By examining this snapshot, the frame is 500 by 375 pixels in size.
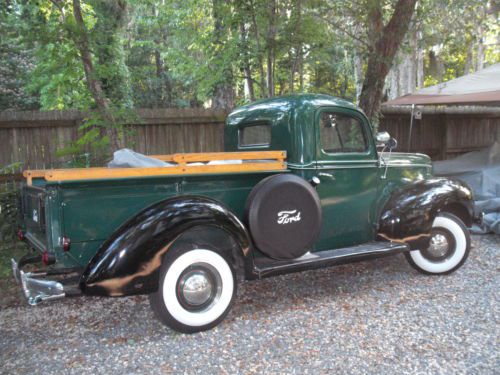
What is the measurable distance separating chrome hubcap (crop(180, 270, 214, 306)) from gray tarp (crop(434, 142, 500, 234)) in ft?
16.7

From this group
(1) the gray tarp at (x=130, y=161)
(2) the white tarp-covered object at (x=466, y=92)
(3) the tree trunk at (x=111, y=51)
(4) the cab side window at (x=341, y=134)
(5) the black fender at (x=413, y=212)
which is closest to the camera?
(1) the gray tarp at (x=130, y=161)

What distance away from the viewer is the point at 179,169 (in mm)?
3705

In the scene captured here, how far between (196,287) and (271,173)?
1.21 metres

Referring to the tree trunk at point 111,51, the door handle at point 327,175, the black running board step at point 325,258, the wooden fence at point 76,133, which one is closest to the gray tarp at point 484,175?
the black running board step at point 325,258

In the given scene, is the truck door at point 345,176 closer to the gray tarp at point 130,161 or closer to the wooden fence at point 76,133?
the gray tarp at point 130,161

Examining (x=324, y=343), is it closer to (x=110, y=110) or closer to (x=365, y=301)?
(x=365, y=301)

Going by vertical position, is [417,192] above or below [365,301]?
above

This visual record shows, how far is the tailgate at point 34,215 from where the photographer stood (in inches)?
138

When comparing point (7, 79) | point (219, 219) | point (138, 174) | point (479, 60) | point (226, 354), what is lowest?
point (226, 354)

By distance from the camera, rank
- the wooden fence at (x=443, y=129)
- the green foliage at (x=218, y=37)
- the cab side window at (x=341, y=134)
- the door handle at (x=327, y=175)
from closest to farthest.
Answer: the door handle at (x=327, y=175)
the cab side window at (x=341, y=134)
the green foliage at (x=218, y=37)
the wooden fence at (x=443, y=129)

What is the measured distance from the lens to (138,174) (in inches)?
139

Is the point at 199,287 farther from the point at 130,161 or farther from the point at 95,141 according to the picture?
the point at 95,141

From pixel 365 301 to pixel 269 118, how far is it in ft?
6.68

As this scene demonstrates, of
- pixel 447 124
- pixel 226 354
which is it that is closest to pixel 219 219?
pixel 226 354
